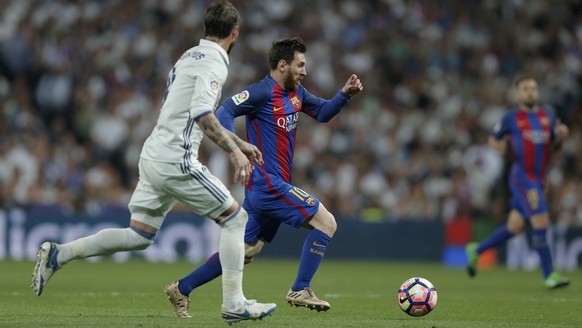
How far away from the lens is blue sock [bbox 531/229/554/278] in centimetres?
1266

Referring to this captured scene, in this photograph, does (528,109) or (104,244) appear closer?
(104,244)

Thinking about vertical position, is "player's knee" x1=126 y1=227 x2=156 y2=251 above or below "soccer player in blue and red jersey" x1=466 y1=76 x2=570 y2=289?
below

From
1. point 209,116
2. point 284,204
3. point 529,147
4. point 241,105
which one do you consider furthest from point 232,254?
point 529,147

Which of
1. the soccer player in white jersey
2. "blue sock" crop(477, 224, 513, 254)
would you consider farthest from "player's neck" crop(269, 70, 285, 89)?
"blue sock" crop(477, 224, 513, 254)

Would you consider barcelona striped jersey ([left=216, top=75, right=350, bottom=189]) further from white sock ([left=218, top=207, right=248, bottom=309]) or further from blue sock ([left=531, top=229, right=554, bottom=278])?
blue sock ([left=531, top=229, right=554, bottom=278])

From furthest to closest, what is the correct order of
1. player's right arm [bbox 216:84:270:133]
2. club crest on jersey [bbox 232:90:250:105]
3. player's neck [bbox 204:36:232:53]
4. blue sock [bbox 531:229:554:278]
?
blue sock [bbox 531:229:554:278], club crest on jersey [bbox 232:90:250:105], player's right arm [bbox 216:84:270:133], player's neck [bbox 204:36:232:53]

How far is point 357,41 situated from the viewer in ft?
75.1

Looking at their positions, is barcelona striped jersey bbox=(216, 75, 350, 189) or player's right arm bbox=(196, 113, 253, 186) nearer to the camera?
player's right arm bbox=(196, 113, 253, 186)

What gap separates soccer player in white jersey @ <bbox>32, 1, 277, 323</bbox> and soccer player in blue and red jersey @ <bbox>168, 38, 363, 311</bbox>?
1087 mm

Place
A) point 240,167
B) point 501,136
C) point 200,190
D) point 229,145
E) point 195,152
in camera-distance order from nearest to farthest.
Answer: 1. point 240,167
2. point 229,145
3. point 200,190
4. point 195,152
5. point 501,136

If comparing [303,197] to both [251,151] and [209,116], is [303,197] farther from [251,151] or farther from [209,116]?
[209,116]

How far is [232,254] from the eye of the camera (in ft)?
24.4

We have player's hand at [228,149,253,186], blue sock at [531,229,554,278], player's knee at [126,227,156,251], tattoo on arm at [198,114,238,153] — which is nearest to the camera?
player's hand at [228,149,253,186]

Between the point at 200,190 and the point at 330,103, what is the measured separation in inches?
88.7
